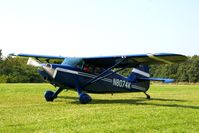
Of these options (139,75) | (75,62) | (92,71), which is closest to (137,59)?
(92,71)

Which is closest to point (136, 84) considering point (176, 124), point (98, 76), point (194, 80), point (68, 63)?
point (98, 76)

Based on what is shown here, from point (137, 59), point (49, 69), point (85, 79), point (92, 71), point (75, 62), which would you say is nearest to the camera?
point (49, 69)

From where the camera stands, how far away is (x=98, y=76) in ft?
59.4

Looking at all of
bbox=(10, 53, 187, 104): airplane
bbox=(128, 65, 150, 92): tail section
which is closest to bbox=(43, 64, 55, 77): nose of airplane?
bbox=(10, 53, 187, 104): airplane

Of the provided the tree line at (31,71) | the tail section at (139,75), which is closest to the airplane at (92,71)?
the tail section at (139,75)

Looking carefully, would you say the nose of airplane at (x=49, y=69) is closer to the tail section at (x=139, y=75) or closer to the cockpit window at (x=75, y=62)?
the cockpit window at (x=75, y=62)

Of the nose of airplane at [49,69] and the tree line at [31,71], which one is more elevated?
the nose of airplane at [49,69]

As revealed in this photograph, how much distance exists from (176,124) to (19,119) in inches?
164

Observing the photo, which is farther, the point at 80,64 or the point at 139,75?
the point at 139,75

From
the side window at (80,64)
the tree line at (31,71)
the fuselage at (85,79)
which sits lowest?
the tree line at (31,71)

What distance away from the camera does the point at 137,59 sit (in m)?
17.2

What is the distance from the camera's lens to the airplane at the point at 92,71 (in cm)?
1634

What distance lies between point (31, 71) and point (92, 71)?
54.5 metres

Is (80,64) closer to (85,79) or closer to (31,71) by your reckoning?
(85,79)
